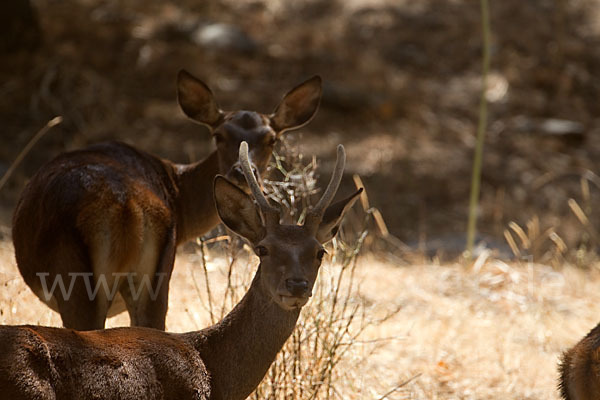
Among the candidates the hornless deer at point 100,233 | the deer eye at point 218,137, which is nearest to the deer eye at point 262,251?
the hornless deer at point 100,233

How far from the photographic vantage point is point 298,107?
18.5 feet

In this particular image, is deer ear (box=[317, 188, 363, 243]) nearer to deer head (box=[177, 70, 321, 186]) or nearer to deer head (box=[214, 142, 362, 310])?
deer head (box=[214, 142, 362, 310])

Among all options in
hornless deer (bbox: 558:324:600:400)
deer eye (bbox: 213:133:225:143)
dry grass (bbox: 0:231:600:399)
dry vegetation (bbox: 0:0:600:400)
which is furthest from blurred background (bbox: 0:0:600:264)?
hornless deer (bbox: 558:324:600:400)

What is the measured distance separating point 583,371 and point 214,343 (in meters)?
1.86

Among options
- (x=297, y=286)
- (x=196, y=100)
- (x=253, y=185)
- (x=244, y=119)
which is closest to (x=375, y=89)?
(x=196, y=100)

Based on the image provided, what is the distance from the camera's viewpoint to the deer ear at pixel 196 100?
216 inches

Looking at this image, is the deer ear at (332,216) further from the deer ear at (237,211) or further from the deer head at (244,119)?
the deer head at (244,119)

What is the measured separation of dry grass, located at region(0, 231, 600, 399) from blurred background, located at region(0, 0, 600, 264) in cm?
89

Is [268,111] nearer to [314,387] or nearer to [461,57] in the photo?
[461,57]

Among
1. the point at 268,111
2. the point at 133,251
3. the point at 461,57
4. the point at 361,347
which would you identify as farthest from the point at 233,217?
the point at 461,57

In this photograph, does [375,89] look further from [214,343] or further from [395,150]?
[214,343]

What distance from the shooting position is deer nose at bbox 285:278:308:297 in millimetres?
3540

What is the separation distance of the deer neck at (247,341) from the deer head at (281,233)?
0.09 m

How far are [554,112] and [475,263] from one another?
6923mm
